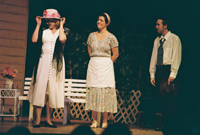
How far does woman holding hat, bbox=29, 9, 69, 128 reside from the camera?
412 centimetres

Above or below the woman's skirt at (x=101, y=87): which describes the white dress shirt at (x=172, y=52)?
above

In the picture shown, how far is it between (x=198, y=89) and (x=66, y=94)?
220 cm

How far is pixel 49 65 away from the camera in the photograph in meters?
4.18

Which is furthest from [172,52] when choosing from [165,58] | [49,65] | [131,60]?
[131,60]

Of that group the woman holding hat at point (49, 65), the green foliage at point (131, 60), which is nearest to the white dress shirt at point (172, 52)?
the woman holding hat at point (49, 65)

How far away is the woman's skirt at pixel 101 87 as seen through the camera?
442 cm

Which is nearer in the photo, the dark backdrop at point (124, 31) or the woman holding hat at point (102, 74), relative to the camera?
the woman holding hat at point (102, 74)

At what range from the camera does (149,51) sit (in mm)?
6184

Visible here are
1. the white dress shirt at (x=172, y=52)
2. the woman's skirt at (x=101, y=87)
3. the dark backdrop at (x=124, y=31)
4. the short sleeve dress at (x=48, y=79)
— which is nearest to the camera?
the short sleeve dress at (x=48, y=79)

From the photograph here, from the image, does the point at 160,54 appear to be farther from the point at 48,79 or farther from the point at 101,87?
the point at 48,79

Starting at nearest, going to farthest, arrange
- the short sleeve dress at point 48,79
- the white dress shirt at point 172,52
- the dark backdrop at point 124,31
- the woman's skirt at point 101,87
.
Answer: the short sleeve dress at point 48,79
the white dress shirt at point 172,52
the woman's skirt at point 101,87
the dark backdrop at point 124,31

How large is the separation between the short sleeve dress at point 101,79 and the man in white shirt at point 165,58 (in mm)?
639

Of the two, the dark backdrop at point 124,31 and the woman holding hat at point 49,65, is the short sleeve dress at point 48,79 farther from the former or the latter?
the dark backdrop at point 124,31

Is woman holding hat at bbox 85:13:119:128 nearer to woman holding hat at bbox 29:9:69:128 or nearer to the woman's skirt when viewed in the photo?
the woman's skirt
